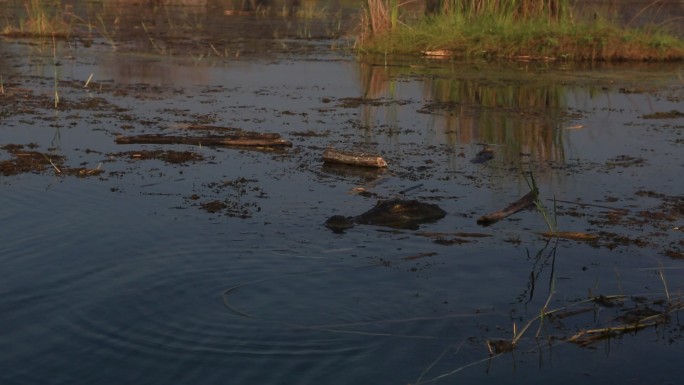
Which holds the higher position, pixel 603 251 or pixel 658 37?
pixel 658 37

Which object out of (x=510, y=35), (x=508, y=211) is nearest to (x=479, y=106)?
(x=508, y=211)

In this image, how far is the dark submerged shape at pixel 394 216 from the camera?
244 inches

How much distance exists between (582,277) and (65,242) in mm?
2736

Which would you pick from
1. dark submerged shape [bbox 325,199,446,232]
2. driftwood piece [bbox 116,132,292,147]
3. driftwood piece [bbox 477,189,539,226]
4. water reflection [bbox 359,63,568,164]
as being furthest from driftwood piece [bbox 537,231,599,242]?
driftwood piece [bbox 116,132,292,147]

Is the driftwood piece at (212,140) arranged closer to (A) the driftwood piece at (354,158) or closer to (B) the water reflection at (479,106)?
(A) the driftwood piece at (354,158)

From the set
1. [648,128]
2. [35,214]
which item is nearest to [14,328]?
[35,214]

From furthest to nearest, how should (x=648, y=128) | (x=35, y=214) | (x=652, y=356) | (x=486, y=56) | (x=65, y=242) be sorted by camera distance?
(x=486, y=56) → (x=648, y=128) → (x=35, y=214) → (x=65, y=242) → (x=652, y=356)

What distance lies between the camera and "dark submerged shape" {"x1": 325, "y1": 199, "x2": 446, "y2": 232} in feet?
20.3

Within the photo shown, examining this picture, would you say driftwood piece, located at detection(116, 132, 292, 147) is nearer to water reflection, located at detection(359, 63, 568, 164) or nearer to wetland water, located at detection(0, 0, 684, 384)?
wetland water, located at detection(0, 0, 684, 384)

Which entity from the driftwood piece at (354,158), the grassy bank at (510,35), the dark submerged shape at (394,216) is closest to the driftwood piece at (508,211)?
the dark submerged shape at (394,216)

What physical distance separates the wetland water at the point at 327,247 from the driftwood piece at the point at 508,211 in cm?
5

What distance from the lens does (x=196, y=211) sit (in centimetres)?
646

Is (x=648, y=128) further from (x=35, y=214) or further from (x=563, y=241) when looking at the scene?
(x=35, y=214)

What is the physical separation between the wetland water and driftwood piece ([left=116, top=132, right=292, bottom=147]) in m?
0.06
